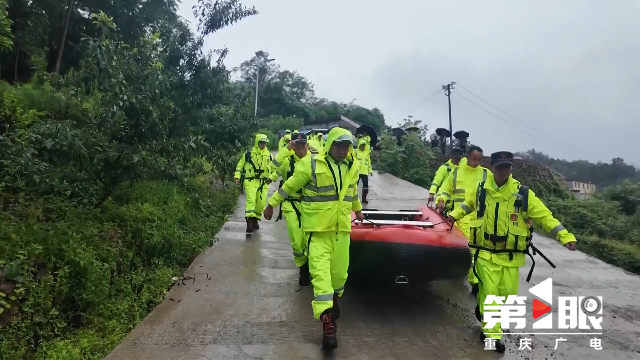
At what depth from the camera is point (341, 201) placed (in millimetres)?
3906

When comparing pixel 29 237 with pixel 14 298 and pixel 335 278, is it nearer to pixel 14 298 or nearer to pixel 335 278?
pixel 14 298

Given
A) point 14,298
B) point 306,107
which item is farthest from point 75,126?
point 306,107

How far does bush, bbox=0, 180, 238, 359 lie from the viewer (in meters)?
3.43

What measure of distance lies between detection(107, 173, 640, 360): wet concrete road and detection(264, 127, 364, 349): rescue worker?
0.48 metres

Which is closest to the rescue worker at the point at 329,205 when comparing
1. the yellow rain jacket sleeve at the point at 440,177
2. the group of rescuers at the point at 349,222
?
the group of rescuers at the point at 349,222

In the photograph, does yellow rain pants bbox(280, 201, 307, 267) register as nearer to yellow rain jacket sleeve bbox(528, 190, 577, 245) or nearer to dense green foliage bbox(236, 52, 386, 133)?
yellow rain jacket sleeve bbox(528, 190, 577, 245)

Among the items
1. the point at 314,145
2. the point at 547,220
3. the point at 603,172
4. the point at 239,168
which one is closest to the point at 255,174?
the point at 239,168

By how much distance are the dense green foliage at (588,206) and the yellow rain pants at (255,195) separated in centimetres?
661

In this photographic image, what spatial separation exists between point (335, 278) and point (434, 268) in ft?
3.12

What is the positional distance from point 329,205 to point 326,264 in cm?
49

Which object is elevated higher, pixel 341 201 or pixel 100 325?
pixel 341 201

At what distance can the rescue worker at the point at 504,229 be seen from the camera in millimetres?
3695

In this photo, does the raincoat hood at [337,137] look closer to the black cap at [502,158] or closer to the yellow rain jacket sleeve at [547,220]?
the black cap at [502,158]

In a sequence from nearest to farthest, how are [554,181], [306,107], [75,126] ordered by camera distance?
[75,126]
[554,181]
[306,107]
